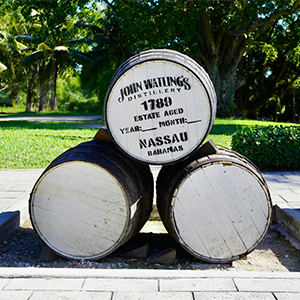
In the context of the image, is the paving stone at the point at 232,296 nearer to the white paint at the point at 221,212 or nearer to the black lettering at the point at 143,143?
the white paint at the point at 221,212

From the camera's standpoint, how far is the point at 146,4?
16938mm

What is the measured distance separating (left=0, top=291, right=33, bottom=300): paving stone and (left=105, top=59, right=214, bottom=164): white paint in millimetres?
1390

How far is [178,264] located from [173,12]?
1512 cm

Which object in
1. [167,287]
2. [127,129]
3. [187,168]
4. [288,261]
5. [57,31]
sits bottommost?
[288,261]

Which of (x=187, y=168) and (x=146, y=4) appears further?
(x=146, y=4)

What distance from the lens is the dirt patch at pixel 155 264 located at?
3.40m

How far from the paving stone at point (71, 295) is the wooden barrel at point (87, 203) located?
2.58 feet

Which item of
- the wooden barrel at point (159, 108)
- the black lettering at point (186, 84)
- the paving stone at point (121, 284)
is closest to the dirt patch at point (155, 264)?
the paving stone at point (121, 284)

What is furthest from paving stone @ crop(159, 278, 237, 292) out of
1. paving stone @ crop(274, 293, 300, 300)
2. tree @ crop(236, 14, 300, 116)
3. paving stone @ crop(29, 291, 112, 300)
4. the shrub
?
tree @ crop(236, 14, 300, 116)

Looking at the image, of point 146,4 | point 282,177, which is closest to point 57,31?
point 146,4

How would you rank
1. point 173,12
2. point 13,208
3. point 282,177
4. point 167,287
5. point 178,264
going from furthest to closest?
1. point 173,12
2. point 282,177
3. point 13,208
4. point 178,264
5. point 167,287

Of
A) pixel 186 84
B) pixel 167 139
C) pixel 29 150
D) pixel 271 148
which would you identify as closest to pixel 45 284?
pixel 167 139

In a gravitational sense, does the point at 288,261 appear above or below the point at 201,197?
below

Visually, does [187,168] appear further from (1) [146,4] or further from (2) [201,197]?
(1) [146,4]
